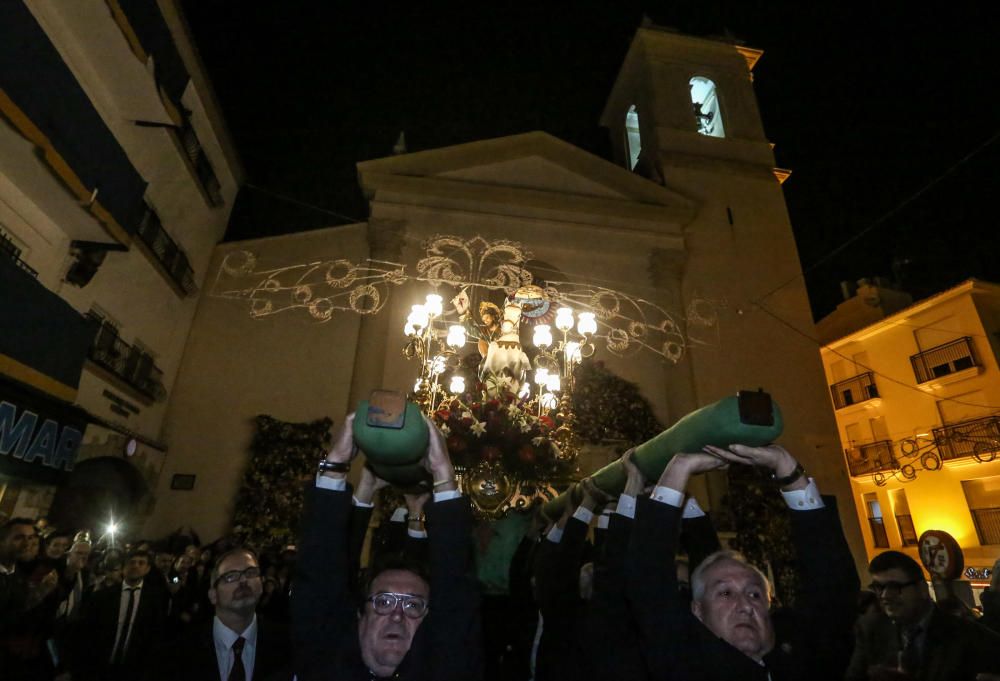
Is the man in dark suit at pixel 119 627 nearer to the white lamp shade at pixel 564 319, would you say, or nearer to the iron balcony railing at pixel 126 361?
the white lamp shade at pixel 564 319

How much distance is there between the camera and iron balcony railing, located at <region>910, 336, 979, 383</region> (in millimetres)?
16297

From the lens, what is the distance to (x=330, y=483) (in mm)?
1737

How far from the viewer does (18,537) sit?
383 cm

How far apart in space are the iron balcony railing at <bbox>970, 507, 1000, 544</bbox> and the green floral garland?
17.0 metres

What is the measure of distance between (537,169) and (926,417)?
1467 cm

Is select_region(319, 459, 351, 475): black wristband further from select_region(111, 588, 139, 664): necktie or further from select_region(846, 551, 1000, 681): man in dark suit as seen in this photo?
select_region(111, 588, 139, 664): necktie

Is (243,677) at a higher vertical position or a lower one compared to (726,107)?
lower

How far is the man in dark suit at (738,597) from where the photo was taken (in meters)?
1.62

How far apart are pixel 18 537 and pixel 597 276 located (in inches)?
360

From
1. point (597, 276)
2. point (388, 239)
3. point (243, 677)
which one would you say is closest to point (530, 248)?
point (597, 276)

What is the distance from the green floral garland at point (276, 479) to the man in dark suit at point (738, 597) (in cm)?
739

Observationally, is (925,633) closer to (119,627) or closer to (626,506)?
(626,506)

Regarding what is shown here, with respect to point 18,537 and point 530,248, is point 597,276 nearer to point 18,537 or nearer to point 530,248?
point 530,248

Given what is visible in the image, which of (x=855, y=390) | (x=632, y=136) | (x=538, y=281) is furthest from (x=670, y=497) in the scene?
(x=855, y=390)
